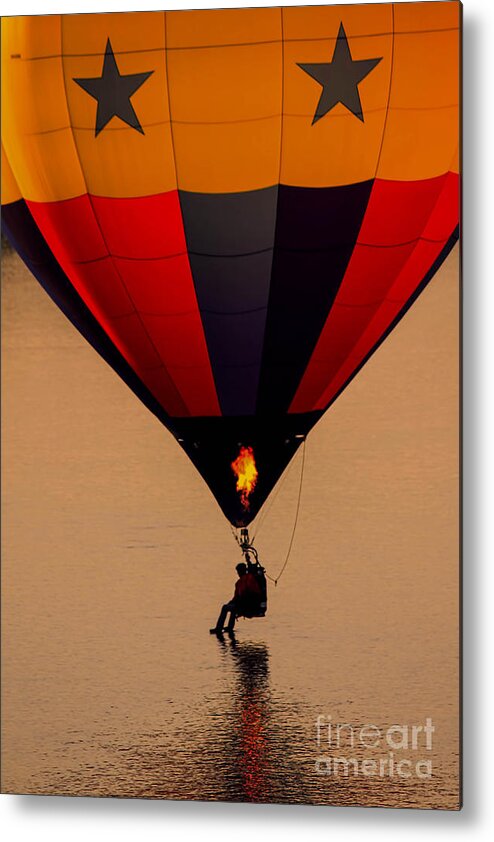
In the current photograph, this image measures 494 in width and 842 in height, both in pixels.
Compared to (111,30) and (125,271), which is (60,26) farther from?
(125,271)

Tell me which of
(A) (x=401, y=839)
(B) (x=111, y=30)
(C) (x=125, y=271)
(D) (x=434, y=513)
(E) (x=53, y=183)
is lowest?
(A) (x=401, y=839)

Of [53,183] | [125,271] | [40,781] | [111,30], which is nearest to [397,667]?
[40,781]

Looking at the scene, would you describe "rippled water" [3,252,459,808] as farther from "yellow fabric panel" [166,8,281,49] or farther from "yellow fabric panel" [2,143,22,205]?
"yellow fabric panel" [166,8,281,49]

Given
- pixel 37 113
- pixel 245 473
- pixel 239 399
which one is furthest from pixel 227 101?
pixel 245 473

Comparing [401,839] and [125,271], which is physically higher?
[125,271]

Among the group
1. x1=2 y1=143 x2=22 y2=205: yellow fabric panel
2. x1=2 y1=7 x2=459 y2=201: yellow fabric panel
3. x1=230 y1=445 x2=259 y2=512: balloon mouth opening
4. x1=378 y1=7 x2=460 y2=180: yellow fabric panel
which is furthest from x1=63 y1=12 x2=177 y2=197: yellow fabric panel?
x1=230 y1=445 x2=259 y2=512: balloon mouth opening

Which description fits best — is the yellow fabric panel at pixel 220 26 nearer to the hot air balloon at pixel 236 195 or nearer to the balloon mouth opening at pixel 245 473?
the hot air balloon at pixel 236 195
